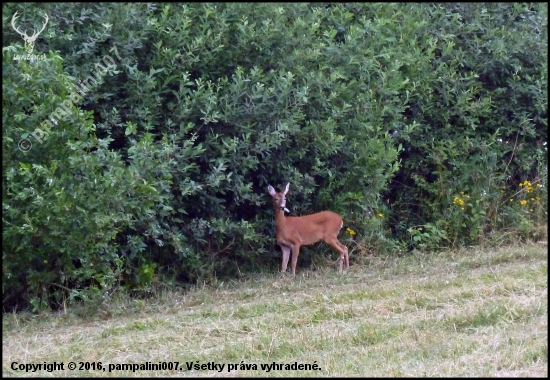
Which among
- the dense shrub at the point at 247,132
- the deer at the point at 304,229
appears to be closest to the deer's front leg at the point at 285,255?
the deer at the point at 304,229

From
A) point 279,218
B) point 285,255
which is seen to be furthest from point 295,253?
point 279,218

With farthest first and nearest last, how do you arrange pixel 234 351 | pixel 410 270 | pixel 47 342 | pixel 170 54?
pixel 410 270
pixel 170 54
pixel 47 342
pixel 234 351

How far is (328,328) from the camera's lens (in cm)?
760

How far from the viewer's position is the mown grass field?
6.51 meters

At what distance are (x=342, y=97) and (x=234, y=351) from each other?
15.8ft

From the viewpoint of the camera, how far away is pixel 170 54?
9688mm

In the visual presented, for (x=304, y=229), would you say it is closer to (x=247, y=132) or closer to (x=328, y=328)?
(x=247, y=132)

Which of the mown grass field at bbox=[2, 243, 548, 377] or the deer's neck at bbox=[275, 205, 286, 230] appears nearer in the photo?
the mown grass field at bbox=[2, 243, 548, 377]

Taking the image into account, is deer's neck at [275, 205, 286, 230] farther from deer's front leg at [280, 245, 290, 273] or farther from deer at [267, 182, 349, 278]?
deer's front leg at [280, 245, 290, 273]

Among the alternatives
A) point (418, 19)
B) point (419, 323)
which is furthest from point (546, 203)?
point (419, 323)

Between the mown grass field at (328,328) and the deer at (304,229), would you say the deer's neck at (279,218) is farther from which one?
the mown grass field at (328,328)

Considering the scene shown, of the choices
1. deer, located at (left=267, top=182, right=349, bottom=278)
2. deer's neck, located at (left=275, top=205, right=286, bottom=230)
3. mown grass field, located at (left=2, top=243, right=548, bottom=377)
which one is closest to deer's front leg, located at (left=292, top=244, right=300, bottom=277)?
deer, located at (left=267, top=182, right=349, bottom=278)

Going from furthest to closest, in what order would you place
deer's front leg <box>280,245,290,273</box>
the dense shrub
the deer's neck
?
deer's front leg <box>280,245,290,273</box> → the deer's neck → the dense shrub

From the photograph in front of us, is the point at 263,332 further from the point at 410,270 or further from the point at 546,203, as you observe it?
the point at 546,203
